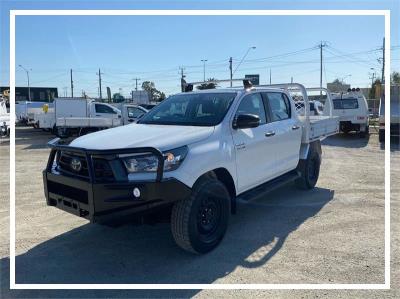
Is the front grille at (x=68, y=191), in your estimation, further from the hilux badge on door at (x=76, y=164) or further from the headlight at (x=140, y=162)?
the headlight at (x=140, y=162)

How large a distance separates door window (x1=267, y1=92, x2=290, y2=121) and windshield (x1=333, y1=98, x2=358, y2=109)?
11928 mm

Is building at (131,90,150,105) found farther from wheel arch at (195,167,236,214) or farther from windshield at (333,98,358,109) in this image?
wheel arch at (195,167,236,214)

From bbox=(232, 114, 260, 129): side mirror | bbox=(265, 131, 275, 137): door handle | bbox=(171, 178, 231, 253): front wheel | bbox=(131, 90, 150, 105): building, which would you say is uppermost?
bbox=(131, 90, 150, 105): building

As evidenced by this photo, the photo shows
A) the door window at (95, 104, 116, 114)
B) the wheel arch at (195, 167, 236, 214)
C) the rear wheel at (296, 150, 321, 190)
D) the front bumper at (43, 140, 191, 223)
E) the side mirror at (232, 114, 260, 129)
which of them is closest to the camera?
the front bumper at (43, 140, 191, 223)

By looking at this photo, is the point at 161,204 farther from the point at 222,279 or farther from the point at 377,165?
the point at 377,165

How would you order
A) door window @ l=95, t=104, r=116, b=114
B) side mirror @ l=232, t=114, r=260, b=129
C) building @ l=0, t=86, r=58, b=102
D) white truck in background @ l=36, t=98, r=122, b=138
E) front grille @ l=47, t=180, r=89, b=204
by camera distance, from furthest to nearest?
door window @ l=95, t=104, r=116, b=114 < white truck in background @ l=36, t=98, r=122, b=138 < building @ l=0, t=86, r=58, b=102 < side mirror @ l=232, t=114, r=260, b=129 < front grille @ l=47, t=180, r=89, b=204

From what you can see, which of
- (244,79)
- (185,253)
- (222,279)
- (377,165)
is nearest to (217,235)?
(185,253)

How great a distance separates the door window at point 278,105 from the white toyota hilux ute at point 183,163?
3 cm

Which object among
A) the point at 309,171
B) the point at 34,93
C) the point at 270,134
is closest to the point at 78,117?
the point at 34,93

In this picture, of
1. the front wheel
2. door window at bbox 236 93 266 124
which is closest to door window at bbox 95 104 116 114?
door window at bbox 236 93 266 124

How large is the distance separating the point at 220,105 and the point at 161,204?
1.75m

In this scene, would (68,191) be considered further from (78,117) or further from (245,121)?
(78,117)

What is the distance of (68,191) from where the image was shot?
3.98 meters

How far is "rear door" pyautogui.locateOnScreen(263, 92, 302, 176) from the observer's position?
571 cm
